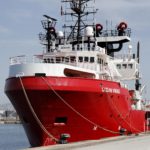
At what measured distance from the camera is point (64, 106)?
30.4 metres

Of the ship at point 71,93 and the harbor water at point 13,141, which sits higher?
the ship at point 71,93

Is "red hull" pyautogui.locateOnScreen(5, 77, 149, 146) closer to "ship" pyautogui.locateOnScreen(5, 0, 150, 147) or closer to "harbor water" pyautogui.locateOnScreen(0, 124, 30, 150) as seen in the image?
"ship" pyautogui.locateOnScreen(5, 0, 150, 147)

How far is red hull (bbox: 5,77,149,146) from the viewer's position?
29875 mm

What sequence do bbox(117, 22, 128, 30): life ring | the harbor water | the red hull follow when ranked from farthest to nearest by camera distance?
the harbor water < bbox(117, 22, 128, 30): life ring < the red hull

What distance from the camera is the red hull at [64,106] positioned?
1176 inches

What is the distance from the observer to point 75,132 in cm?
3111

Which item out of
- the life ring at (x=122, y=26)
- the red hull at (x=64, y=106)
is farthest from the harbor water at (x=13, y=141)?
the red hull at (x=64, y=106)

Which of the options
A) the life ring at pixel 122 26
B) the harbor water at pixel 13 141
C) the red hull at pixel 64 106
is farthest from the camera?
the harbor water at pixel 13 141

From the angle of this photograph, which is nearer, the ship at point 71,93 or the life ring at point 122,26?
the ship at point 71,93

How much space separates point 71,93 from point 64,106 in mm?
914

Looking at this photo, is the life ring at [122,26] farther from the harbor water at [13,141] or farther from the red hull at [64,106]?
the harbor water at [13,141]

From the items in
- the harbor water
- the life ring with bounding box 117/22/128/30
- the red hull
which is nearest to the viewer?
the red hull

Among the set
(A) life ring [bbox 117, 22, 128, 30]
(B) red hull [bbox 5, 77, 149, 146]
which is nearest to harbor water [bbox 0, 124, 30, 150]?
(A) life ring [bbox 117, 22, 128, 30]

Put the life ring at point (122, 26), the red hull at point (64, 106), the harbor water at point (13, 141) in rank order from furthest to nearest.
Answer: the harbor water at point (13, 141) → the life ring at point (122, 26) → the red hull at point (64, 106)
